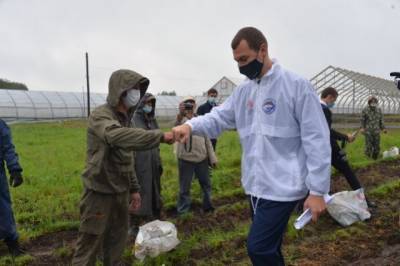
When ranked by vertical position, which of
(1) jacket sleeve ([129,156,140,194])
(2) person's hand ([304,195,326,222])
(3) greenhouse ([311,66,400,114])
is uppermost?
(2) person's hand ([304,195,326,222])

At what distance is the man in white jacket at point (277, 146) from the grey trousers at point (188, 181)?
339cm

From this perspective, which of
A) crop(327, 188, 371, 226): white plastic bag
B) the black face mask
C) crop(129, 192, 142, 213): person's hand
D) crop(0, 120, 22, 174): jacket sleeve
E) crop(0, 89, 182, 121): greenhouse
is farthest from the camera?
crop(0, 89, 182, 121): greenhouse

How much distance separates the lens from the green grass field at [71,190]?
5.37 metres

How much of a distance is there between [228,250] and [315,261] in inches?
35.3

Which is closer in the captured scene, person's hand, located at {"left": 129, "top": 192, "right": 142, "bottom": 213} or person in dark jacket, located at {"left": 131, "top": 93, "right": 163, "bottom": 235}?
person's hand, located at {"left": 129, "top": 192, "right": 142, "bottom": 213}

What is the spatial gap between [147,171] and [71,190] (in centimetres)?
333

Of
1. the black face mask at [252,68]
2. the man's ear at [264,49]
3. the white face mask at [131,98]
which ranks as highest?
the man's ear at [264,49]

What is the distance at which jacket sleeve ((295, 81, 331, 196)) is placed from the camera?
8.96 ft

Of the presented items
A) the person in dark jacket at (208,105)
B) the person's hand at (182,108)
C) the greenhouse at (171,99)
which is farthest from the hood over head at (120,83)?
the greenhouse at (171,99)

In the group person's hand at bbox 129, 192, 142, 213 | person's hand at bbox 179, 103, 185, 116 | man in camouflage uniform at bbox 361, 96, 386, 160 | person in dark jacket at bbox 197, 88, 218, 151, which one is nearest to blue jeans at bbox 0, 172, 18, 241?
person's hand at bbox 129, 192, 142, 213

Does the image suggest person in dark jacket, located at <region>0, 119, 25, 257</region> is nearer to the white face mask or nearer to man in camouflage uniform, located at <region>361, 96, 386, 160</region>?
the white face mask

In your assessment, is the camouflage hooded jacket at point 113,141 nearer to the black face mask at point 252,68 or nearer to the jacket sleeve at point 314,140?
the black face mask at point 252,68

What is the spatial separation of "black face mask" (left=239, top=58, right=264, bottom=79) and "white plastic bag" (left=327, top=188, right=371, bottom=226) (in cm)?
308

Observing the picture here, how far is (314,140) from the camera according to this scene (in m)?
2.77
